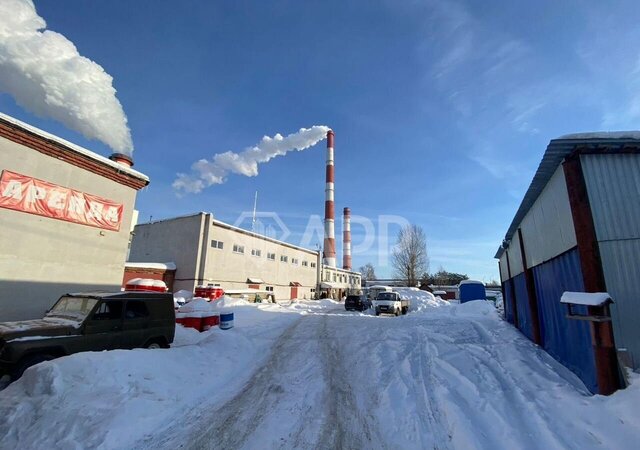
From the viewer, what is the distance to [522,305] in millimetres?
14867

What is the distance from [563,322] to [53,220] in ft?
52.7

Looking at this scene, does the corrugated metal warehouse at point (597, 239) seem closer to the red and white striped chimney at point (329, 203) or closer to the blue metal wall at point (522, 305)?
the blue metal wall at point (522, 305)

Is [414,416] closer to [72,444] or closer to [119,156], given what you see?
[72,444]

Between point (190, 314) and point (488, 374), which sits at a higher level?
point (190, 314)

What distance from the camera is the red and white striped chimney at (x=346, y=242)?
67.9 m

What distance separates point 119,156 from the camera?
1498 centimetres

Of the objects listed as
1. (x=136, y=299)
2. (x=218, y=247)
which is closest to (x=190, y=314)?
(x=136, y=299)

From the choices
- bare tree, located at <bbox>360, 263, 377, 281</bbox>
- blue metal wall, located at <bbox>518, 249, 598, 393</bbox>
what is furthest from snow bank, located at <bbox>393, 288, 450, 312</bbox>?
bare tree, located at <bbox>360, 263, 377, 281</bbox>

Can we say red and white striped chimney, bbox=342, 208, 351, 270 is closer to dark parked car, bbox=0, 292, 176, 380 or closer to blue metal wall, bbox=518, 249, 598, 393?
blue metal wall, bbox=518, 249, 598, 393

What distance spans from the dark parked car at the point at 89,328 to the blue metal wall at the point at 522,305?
1294cm

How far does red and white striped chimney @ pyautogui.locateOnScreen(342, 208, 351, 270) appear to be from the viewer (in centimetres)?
6794

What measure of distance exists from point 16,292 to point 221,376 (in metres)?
7.98

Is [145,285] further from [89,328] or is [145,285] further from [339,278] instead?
[339,278]

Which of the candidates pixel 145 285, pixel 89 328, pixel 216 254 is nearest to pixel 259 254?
pixel 216 254
